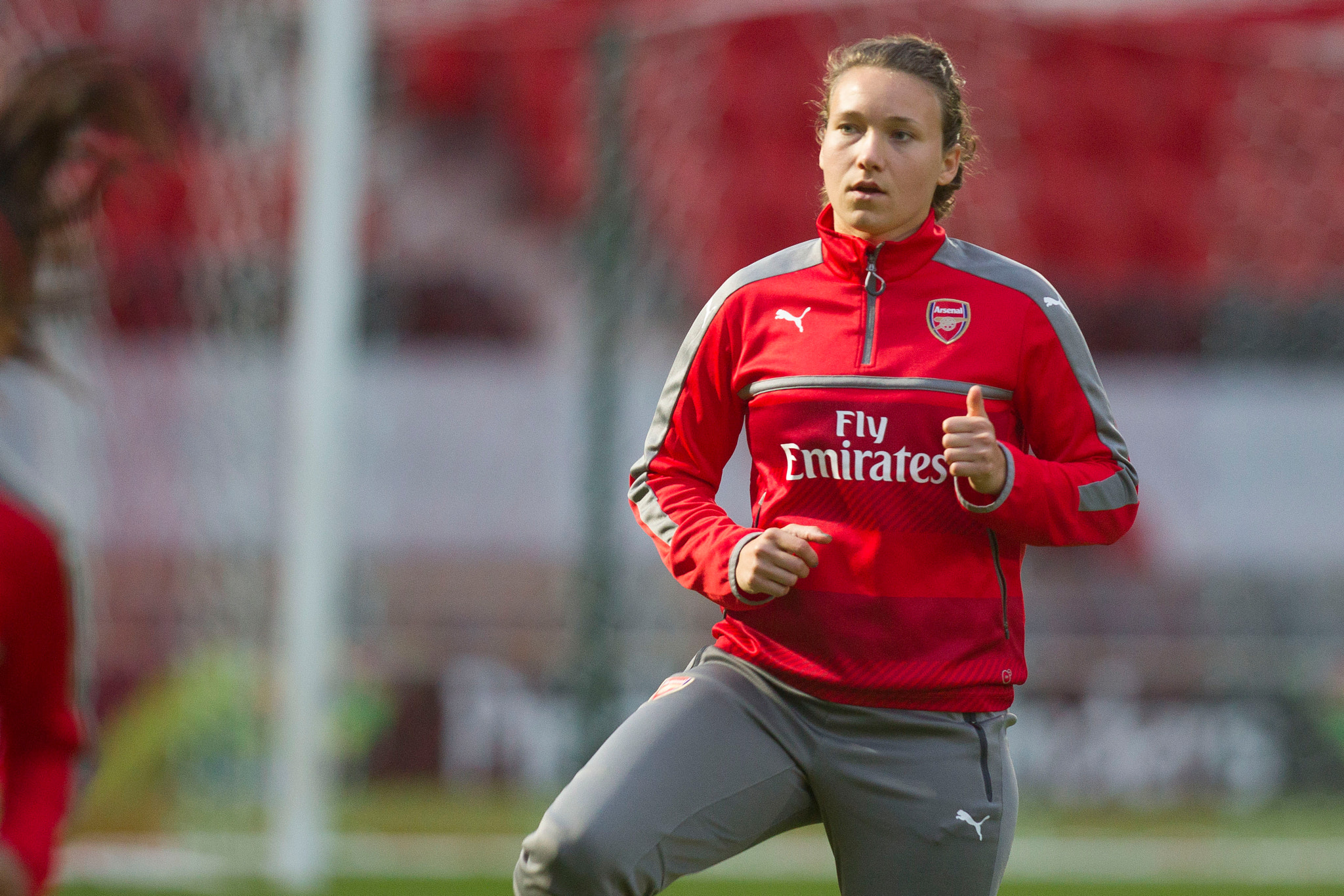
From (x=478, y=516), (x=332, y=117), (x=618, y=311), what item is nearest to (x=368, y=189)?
(x=478, y=516)

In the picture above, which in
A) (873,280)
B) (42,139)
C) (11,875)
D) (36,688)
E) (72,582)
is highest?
(42,139)

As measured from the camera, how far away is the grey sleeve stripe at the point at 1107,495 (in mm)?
2445

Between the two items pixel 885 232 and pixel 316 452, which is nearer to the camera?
pixel 885 232

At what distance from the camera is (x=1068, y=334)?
2.52 m

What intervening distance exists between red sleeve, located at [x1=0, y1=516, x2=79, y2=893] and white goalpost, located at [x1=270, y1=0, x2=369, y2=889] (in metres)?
4.65

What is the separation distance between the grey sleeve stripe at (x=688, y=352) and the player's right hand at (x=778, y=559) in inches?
10.3

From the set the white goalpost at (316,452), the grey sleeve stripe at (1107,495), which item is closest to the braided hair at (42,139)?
the grey sleeve stripe at (1107,495)

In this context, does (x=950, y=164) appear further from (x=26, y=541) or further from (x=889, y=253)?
(x=26, y=541)

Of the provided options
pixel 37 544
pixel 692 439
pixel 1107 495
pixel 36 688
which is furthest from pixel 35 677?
pixel 1107 495

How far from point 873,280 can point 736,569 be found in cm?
47

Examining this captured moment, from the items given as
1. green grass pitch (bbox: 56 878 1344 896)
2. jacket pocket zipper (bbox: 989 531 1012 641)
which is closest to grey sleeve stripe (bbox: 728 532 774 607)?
jacket pocket zipper (bbox: 989 531 1012 641)

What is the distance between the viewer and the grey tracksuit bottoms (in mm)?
2436

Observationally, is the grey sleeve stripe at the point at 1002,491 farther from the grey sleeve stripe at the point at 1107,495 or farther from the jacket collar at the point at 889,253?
the jacket collar at the point at 889,253

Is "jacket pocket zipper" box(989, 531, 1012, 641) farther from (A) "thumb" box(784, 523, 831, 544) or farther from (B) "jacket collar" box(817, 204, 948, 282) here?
(B) "jacket collar" box(817, 204, 948, 282)
